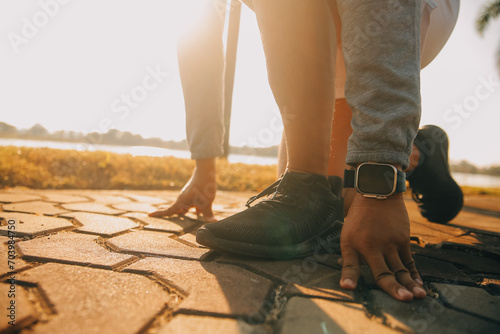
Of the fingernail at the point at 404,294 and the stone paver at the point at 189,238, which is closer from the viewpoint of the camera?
the fingernail at the point at 404,294

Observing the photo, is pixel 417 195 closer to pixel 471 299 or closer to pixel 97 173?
pixel 471 299

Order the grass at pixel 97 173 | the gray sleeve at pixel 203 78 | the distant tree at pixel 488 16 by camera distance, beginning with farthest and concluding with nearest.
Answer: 1. the distant tree at pixel 488 16
2. the grass at pixel 97 173
3. the gray sleeve at pixel 203 78

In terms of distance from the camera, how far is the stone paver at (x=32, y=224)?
1181mm

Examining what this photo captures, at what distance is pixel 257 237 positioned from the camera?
3.31 ft

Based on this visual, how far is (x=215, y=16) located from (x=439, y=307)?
1.69m

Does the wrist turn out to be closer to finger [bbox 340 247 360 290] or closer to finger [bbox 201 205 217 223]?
finger [bbox 201 205 217 223]

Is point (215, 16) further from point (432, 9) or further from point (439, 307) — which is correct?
point (439, 307)

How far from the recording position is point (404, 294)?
748 mm

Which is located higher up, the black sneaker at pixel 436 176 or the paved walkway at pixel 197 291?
the black sneaker at pixel 436 176

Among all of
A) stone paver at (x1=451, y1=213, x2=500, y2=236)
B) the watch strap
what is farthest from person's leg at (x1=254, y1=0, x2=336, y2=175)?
stone paver at (x1=451, y1=213, x2=500, y2=236)

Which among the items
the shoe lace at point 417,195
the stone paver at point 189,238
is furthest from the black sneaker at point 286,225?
the shoe lace at point 417,195

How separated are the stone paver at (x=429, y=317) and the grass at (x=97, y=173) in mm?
3064

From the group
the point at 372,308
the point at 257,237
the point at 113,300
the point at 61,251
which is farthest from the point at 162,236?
the point at 372,308

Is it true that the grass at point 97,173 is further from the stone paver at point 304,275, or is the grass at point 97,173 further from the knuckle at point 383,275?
the knuckle at point 383,275
